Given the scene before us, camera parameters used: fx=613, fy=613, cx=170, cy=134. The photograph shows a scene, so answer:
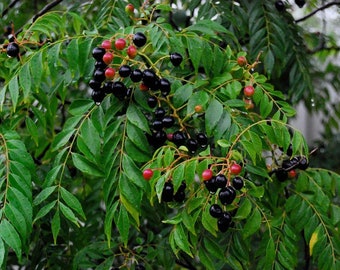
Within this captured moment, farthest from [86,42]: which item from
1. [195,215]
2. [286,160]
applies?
[286,160]

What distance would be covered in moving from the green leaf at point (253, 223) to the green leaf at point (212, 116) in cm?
28

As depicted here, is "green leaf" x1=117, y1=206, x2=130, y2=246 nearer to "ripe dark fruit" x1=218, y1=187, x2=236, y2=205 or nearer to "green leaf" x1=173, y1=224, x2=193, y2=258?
"green leaf" x1=173, y1=224, x2=193, y2=258

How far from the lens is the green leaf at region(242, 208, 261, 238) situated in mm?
1828

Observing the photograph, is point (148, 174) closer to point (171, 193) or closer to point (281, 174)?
point (171, 193)

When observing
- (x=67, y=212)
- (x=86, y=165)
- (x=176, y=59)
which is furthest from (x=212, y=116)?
(x=67, y=212)

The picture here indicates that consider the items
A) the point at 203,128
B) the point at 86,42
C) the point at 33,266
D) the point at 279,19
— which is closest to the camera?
the point at 86,42

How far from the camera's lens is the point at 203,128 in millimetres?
1983

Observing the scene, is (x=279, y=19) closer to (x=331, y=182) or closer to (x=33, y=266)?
(x=331, y=182)

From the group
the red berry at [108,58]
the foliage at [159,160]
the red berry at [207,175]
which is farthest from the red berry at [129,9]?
the red berry at [207,175]

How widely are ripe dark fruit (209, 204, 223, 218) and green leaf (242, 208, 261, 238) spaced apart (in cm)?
21

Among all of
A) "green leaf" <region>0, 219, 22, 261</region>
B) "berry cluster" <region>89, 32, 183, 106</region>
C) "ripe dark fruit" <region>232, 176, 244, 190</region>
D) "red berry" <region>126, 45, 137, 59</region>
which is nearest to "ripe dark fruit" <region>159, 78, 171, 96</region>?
"berry cluster" <region>89, 32, 183, 106</region>

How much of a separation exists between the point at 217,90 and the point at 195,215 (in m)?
0.41

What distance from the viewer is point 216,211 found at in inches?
65.0

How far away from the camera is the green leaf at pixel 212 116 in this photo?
1790mm
